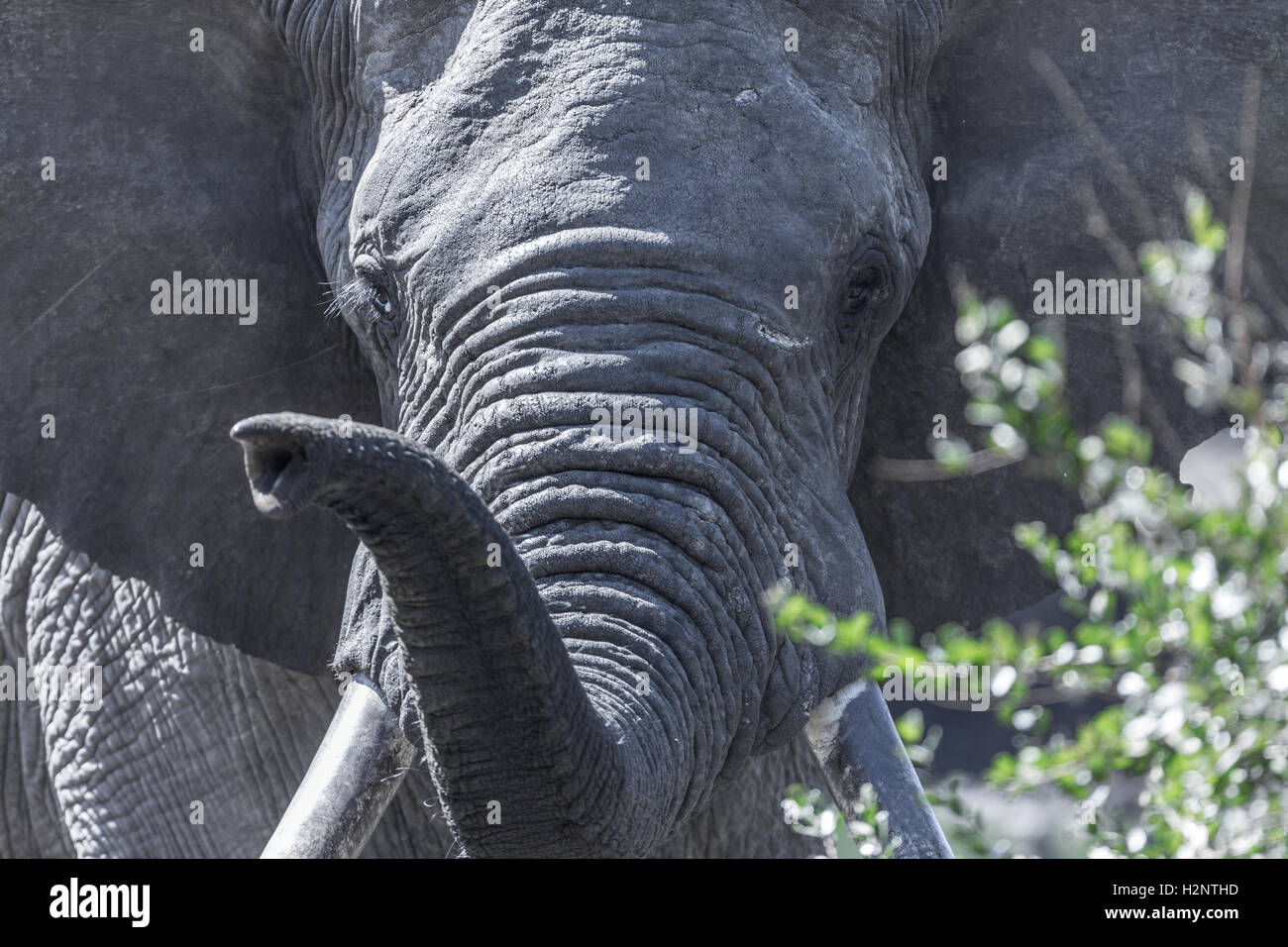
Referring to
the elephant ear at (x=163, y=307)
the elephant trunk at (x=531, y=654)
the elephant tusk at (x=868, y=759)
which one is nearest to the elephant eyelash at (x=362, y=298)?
the elephant ear at (x=163, y=307)

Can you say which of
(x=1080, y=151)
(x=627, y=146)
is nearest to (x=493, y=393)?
(x=627, y=146)

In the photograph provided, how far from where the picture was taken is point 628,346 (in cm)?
294

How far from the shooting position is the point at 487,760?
2.58m

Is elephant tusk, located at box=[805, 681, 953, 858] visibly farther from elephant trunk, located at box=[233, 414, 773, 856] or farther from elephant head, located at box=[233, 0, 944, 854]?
elephant trunk, located at box=[233, 414, 773, 856]

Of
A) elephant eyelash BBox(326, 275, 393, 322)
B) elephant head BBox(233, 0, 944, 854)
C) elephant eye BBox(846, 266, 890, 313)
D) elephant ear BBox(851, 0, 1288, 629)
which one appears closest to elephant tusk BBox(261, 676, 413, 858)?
elephant head BBox(233, 0, 944, 854)

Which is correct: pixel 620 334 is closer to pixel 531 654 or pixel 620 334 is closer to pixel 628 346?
pixel 628 346

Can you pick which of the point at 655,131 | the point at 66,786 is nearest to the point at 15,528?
the point at 66,786

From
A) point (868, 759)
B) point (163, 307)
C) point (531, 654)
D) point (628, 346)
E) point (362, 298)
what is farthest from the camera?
point (163, 307)

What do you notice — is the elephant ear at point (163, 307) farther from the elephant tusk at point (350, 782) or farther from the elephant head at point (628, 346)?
the elephant tusk at point (350, 782)

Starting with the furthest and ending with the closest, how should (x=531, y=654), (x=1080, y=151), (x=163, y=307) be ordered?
(x=163, y=307), (x=1080, y=151), (x=531, y=654)

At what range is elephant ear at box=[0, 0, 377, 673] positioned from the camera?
12.2ft

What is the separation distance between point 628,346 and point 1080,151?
1.11 meters
